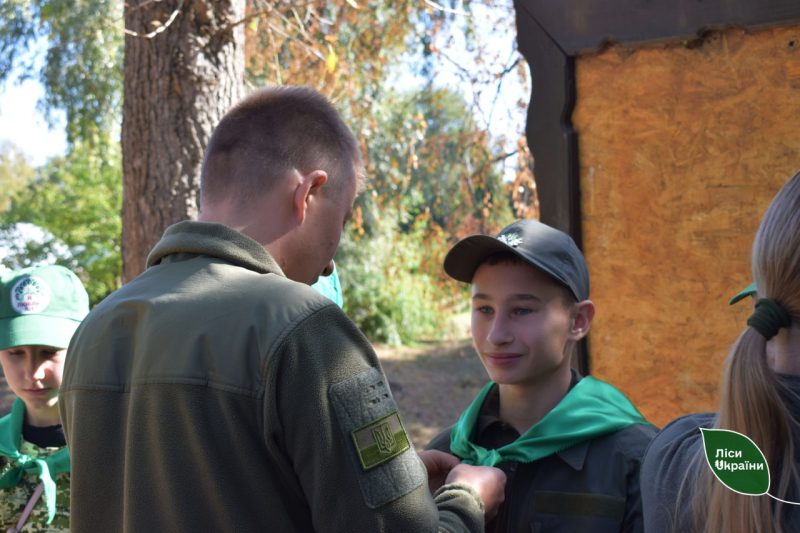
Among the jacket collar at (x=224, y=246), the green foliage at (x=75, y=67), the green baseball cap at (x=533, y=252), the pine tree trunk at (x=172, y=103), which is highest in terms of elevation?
the green foliage at (x=75, y=67)

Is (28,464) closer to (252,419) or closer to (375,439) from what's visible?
(252,419)

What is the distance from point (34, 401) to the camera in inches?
122

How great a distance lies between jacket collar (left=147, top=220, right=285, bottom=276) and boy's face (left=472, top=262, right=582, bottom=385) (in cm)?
101

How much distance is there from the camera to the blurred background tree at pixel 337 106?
4723 millimetres

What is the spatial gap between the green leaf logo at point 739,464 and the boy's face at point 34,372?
2.41m

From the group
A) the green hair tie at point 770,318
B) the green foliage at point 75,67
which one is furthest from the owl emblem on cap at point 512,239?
the green foliage at point 75,67

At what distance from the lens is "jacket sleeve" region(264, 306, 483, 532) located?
59.7 inches

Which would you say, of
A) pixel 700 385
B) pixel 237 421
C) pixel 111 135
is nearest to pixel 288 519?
pixel 237 421

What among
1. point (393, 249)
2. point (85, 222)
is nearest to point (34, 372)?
point (85, 222)

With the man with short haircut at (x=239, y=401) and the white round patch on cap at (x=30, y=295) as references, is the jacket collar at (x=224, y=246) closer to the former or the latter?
the man with short haircut at (x=239, y=401)

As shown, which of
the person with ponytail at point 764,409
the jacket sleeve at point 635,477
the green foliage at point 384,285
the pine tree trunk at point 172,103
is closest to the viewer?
the person with ponytail at point 764,409

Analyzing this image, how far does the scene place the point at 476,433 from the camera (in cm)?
269

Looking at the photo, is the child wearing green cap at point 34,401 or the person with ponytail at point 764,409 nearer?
the person with ponytail at point 764,409

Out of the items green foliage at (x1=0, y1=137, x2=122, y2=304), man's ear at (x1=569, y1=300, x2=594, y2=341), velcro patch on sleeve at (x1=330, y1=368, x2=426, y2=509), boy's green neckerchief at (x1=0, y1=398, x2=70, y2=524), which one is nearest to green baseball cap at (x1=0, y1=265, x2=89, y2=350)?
boy's green neckerchief at (x1=0, y1=398, x2=70, y2=524)
